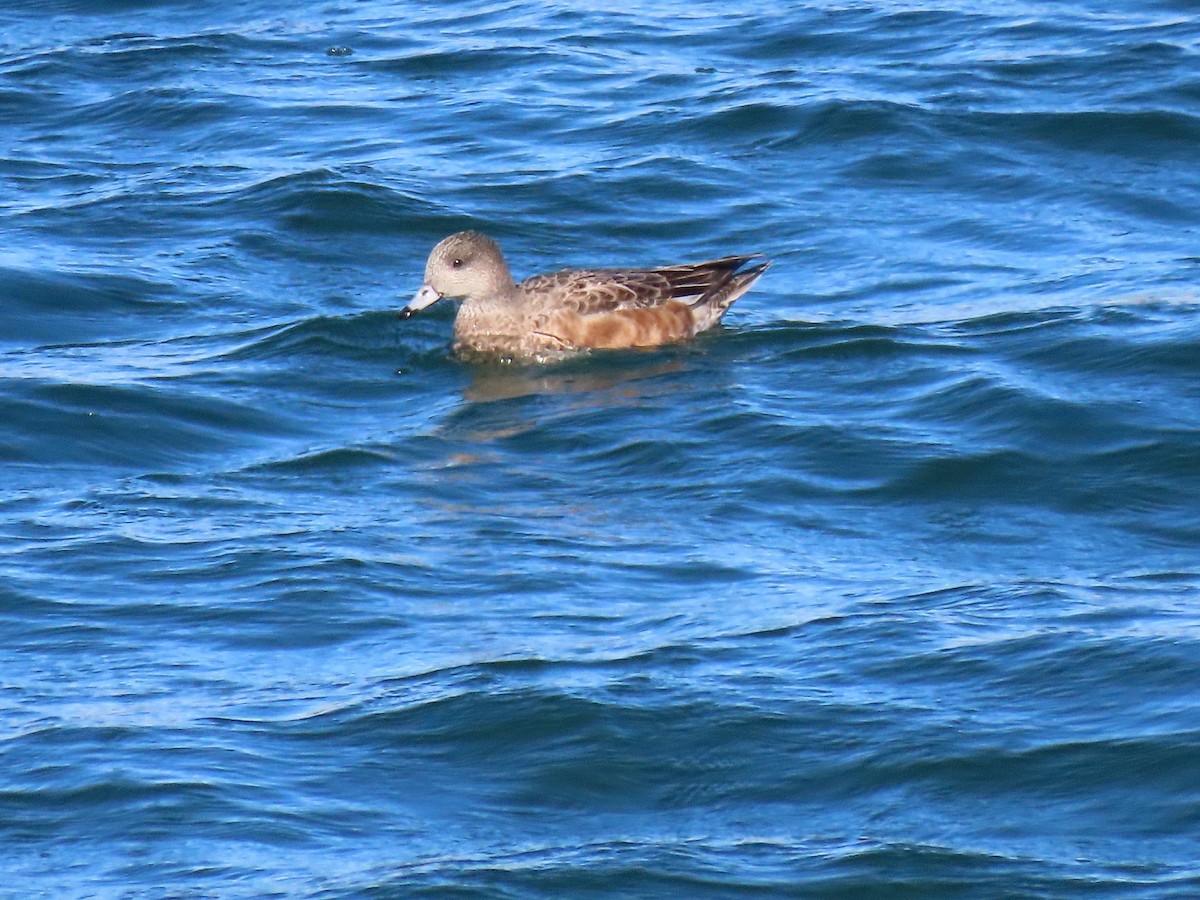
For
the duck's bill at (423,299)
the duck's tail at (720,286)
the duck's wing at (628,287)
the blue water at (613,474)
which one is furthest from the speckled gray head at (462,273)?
the duck's tail at (720,286)

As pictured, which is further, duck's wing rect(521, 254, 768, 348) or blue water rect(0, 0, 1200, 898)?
duck's wing rect(521, 254, 768, 348)

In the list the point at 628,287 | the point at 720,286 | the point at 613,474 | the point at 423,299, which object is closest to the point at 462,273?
the point at 423,299

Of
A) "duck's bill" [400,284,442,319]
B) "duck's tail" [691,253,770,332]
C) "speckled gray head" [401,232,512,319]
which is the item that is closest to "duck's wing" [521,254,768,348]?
"duck's tail" [691,253,770,332]

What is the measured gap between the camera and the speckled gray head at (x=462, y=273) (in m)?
12.5

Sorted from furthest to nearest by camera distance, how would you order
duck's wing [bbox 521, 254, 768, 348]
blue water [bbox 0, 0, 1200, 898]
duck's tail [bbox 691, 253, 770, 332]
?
1. duck's tail [bbox 691, 253, 770, 332]
2. duck's wing [bbox 521, 254, 768, 348]
3. blue water [bbox 0, 0, 1200, 898]

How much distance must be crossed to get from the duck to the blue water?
0.20m

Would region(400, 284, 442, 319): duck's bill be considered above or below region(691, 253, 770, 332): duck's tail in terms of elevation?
above

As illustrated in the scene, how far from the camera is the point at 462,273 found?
1249 centimetres

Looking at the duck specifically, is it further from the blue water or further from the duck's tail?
the blue water

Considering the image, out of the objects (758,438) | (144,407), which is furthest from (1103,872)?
(144,407)

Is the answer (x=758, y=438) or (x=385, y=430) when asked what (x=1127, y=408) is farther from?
(x=385, y=430)

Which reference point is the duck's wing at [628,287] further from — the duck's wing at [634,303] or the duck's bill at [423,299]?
the duck's bill at [423,299]

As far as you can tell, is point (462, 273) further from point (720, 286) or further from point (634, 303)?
point (720, 286)

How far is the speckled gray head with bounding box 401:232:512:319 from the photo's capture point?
1246 centimetres
